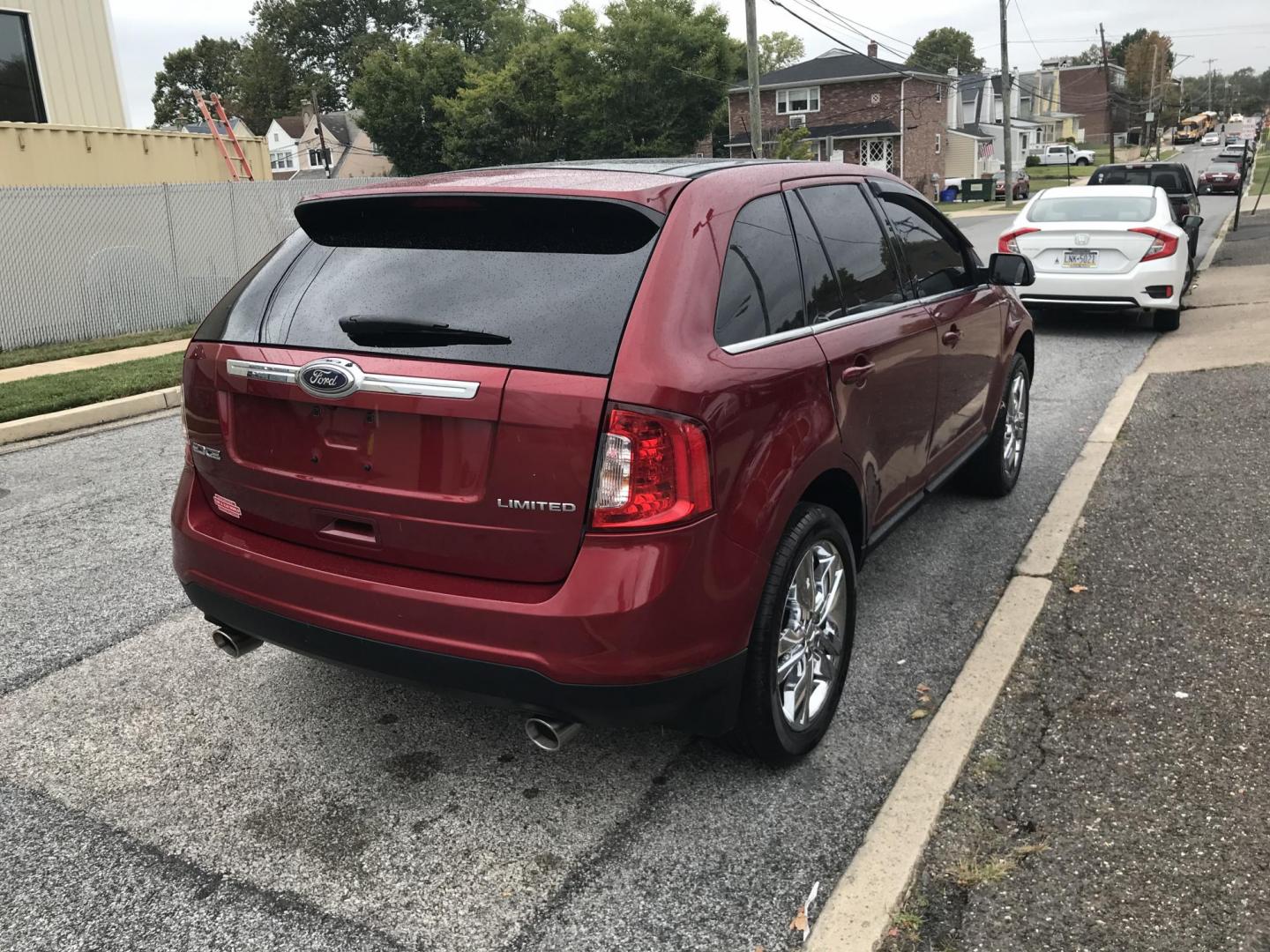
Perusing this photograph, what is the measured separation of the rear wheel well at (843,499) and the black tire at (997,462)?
6.61 ft

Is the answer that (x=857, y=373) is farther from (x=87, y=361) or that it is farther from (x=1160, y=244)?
(x=87, y=361)

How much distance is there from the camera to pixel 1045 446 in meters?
7.07

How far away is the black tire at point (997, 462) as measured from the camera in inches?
222

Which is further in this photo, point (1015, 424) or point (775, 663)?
point (1015, 424)

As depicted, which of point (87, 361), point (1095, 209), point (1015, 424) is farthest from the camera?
point (87, 361)

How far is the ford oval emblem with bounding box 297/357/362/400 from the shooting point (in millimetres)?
2805

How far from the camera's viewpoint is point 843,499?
11.5 feet

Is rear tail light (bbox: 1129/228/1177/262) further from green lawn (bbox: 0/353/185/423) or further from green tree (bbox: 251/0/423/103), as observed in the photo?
green tree (bbox: 251/0/423/103)

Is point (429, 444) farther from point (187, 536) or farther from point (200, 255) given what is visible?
point (200, 255)

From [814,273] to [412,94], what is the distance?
61596 mm

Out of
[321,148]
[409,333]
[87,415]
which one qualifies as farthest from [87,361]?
[321,148]

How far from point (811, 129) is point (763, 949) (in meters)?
61.4

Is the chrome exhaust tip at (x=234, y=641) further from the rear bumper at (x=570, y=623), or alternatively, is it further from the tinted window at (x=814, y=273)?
the tinted window at (x=814, y=273)

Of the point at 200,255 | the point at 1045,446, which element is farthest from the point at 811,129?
the point at 1045,446
